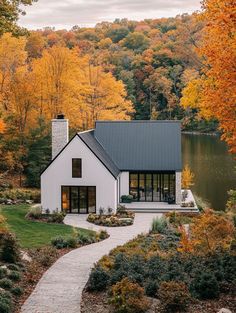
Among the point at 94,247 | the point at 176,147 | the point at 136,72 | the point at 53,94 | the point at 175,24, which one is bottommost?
the point at 94,247

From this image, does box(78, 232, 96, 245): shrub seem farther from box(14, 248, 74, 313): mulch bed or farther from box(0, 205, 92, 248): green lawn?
box(14, 248, 74, 313): mulch bed

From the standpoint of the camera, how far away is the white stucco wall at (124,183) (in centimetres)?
3222

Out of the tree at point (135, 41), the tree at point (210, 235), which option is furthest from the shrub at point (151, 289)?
the tree at point (135, 41)

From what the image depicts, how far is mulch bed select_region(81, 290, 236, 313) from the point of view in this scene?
463 inches

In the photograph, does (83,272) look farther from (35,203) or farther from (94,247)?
(35,203)

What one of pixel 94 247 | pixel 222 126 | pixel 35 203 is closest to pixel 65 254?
pixel 94 247

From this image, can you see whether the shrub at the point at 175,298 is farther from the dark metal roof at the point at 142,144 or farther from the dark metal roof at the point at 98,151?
the dark metal roof at the point at 142,144

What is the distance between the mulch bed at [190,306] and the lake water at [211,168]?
46.4 feet

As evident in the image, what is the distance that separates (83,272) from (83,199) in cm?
1311

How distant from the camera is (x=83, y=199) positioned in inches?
1164

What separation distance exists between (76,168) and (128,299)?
18411mm

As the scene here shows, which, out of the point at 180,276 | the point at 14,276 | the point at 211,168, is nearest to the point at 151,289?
the point at 180,276

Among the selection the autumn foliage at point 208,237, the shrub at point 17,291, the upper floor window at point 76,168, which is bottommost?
the shrub at point 17,291

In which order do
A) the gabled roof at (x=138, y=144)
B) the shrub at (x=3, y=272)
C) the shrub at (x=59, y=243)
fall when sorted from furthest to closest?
the gabled roof at (x=138, y=144)
the shrub at (x=59, y=243)
the shrub at (x=3, y=272)
